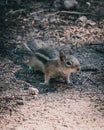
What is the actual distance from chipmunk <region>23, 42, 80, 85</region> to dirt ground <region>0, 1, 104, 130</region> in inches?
6.4

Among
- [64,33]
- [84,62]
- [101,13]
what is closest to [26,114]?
[84,62]

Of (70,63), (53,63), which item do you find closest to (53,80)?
A: (53,63)

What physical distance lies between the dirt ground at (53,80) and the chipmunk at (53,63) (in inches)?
6.4

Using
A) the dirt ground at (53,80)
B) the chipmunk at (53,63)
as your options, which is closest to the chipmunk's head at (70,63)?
the chipmunk at (53,63)

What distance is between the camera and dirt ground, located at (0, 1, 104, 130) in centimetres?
485

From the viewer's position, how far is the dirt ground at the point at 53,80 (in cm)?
485

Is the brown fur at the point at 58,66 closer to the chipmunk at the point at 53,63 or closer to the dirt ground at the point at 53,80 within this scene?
the chipmunk at the point at 53,63

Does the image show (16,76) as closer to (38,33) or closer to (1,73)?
(1,73)

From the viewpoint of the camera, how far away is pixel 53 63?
5.60m

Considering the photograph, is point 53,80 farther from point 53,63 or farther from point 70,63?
point 70,63

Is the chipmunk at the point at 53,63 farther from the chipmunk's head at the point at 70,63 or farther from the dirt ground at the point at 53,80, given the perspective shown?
the dirt ground at the point at 53,80

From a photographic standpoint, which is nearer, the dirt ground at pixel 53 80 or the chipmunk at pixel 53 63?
the dirt ground at pixel 53 80

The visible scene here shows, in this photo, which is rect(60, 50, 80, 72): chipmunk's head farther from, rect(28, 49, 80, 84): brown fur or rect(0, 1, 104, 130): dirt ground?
rect(0, 1, 104, 130): dirt ground

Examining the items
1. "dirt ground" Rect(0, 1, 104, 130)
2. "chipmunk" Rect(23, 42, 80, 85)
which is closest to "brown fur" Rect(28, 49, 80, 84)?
"chipmunk" Rect(23, 42, 80, 85)
